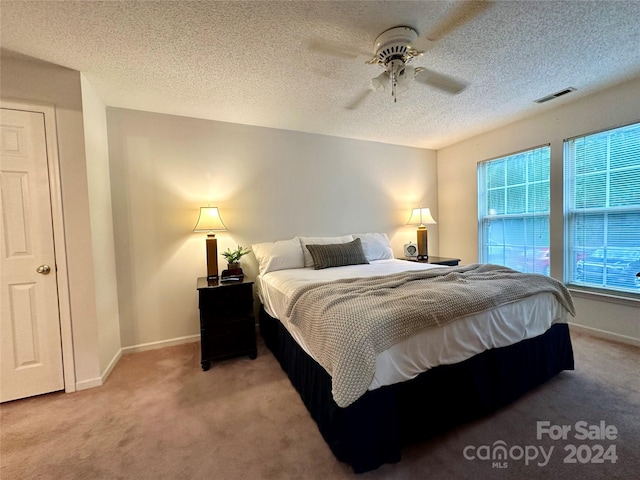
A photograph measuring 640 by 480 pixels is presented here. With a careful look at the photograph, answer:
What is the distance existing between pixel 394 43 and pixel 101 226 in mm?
2734

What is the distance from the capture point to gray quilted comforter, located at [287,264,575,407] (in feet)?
4.10

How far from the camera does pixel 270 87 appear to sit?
7.85 ft

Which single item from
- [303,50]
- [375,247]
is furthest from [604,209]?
[303,50]

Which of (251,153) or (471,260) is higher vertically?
(251,153)

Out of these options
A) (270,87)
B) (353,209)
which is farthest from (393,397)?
(353,209)

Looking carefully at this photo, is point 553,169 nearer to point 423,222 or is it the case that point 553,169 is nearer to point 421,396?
point 423,222

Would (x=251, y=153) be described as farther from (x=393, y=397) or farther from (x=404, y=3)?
(x=393, y=397)

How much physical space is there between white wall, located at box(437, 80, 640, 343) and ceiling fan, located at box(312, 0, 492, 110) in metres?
1.96

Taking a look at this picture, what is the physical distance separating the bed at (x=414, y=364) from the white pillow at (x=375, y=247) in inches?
46.6

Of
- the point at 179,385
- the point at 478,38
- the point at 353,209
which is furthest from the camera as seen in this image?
the point at 353,209

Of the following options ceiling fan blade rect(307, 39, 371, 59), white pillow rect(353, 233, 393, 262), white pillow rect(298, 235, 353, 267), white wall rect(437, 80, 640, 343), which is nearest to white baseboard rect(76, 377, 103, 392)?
white pillow rect(298, 235, 353, 267)

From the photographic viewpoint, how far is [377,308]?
1453 mm

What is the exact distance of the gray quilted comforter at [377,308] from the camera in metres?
1.25

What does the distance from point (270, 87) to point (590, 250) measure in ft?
12.1
